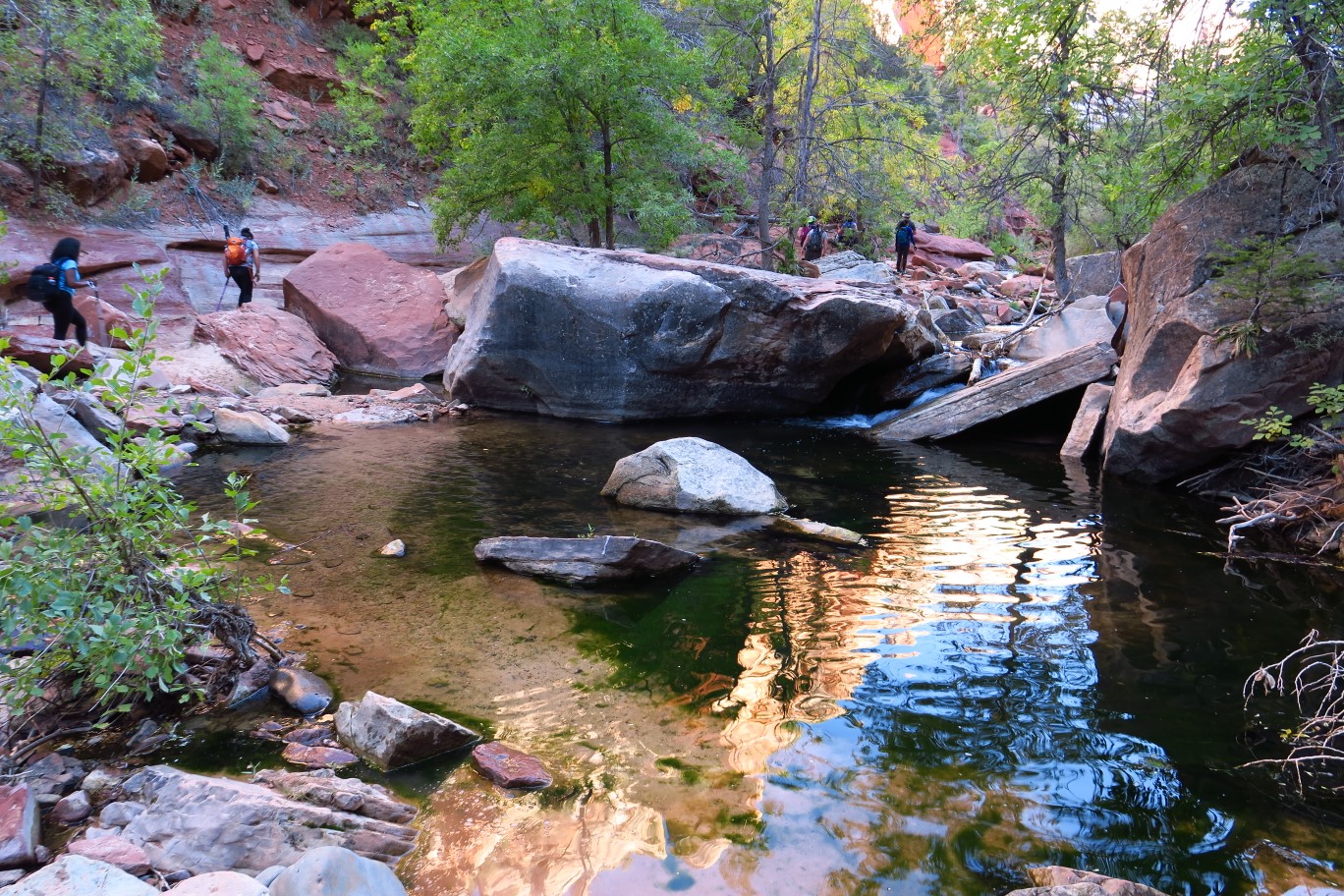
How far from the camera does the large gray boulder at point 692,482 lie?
7.21 meters

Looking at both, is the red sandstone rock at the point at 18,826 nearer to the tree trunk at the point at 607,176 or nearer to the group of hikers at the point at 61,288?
the group of hikers at the point at 61,288

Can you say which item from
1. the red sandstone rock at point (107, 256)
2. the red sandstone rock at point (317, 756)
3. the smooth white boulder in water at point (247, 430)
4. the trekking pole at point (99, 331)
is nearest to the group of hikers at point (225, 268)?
the trekking pole at point (99, 331)

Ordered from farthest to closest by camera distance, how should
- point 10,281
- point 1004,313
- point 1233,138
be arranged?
1. point 1004,313
2. point 10,281
3. point 1233,138

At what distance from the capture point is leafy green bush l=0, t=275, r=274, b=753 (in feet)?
10.2

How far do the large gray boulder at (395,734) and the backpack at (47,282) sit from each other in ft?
32.4

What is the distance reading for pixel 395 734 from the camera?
11.2 feet

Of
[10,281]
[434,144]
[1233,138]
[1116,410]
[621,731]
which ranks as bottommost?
[621,731]

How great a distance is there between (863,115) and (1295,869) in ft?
51.3

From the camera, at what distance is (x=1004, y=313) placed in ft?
56.6

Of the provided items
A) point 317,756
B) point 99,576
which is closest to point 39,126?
point 99,576

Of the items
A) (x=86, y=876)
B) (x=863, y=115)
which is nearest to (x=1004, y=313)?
(x=863, y=115)

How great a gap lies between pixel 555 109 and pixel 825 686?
42.2 ft

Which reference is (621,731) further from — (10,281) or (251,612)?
(10,281)

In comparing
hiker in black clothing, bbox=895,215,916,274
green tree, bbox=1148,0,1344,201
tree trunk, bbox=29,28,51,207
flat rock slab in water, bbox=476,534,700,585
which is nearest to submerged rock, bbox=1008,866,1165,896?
flat rock slab in water, bbox=476,534,700,585
